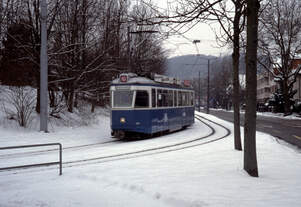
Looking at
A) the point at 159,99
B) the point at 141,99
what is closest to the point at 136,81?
the point at 141,99

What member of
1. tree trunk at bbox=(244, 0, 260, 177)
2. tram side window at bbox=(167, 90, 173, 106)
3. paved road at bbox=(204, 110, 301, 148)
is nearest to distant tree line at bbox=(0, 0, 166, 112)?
tram side window at bbox=(167, 90, 173, 106)

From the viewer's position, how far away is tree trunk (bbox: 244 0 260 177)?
21.7 ft

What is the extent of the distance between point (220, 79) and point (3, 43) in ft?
310

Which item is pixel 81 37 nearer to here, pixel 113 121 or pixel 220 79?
pixel 113 121

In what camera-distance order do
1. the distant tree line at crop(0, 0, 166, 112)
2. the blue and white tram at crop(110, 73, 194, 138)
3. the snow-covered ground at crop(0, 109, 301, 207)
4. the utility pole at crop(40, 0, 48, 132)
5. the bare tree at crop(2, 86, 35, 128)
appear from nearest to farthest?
the snow-covered ground at crop(0, 109, 301, 207)
the blue and white tram at crop(110, 73, 194, 138)
the utility pole at crop(40, 0, 48, 132)
the bare tree at crop(2, 86, 35, 128)
the distant tree line at crop(0, 0, 166, 112)

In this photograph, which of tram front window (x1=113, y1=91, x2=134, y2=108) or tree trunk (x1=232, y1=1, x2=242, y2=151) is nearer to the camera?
tree trunk (x1=232, y1=1, x2=242, y2=151)

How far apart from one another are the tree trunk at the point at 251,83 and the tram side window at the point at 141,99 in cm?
856

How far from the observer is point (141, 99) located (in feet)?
49.5

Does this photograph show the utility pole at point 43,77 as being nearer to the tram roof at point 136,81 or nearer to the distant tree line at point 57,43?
the distant tree line at point 57,43

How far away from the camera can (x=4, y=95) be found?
17.8 m

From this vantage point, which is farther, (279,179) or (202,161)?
(202,161)

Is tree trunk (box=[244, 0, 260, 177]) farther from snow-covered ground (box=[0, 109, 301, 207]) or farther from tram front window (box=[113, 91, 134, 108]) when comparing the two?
tram front window (box=[113, 91, 134, 108])

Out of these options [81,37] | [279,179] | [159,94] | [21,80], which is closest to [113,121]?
[159,94]

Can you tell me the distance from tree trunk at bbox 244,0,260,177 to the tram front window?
8743mm
